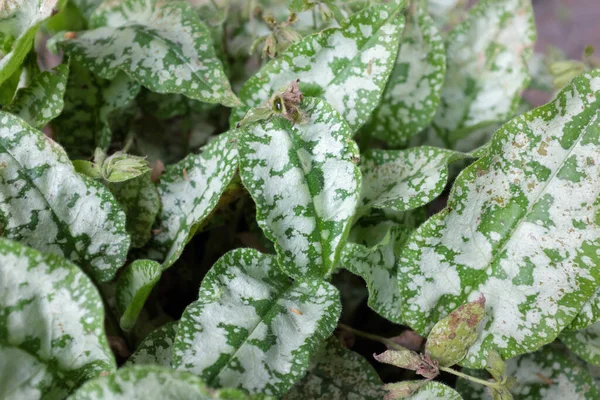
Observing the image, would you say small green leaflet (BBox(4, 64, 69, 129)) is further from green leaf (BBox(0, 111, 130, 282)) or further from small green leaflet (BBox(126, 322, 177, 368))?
small green leaflet (BBox(126, 322, 177, 368))

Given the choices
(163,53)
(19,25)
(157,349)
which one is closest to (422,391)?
(157,349)

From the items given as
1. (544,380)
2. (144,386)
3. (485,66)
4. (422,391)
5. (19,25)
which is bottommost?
(544,380)

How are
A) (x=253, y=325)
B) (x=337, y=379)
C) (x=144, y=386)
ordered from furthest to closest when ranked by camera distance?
(x=337, y=379) < (x=253, y=325) < (x=144, y=386)

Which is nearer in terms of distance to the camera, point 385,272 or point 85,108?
point 385,272

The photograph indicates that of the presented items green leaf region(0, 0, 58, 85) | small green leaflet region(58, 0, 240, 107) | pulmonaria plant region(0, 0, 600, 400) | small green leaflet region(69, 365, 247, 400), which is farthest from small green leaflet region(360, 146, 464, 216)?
green leaf region(0, 0, 58, 85)

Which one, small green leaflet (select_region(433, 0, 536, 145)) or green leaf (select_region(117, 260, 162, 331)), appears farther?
small green leaflet (select_region(433, 0, 536, 145))

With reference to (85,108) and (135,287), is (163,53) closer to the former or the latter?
(85,108)
